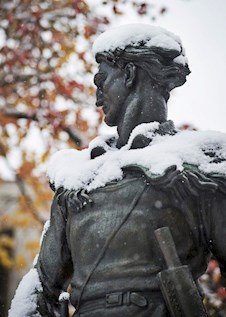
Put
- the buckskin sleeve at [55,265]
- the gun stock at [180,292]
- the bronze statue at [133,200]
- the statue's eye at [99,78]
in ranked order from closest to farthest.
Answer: the gun stock at [180,292]
the bronze statue at [133,200]
the buckskin sleeve at [55,265]
the statue's eye at [99,78]

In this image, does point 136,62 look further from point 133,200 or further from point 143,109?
point 133,200

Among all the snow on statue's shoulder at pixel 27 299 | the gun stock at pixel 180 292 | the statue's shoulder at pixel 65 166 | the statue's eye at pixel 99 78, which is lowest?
the snow on statue's shoulder at pixel 27 299

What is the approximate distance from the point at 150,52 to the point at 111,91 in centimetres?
28

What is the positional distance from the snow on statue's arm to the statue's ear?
2.16 feet

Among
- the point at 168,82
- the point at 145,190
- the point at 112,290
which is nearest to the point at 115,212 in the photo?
the point at 145,190

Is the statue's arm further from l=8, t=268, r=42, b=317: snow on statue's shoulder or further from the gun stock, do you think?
l=8, t=268, r=42, b=317: snow on statue's shoulder

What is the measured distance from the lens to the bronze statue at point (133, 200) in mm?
2814

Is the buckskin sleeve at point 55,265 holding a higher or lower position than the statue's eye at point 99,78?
lower

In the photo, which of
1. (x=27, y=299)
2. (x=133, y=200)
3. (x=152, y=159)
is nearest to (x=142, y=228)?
(x=133, y=200)

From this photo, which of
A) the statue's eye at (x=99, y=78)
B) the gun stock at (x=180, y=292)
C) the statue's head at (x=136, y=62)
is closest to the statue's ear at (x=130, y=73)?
the statue's head at (x=136, y=62)

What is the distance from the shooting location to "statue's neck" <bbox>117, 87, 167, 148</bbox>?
10.6 ft

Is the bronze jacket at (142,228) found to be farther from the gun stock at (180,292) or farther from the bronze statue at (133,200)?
the gun stock at (180,292)

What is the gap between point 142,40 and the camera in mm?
3230

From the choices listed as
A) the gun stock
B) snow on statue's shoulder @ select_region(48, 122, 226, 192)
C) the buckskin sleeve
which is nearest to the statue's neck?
snow on statue's shoulder @ select_region(48, 122, 226, 192)
